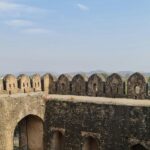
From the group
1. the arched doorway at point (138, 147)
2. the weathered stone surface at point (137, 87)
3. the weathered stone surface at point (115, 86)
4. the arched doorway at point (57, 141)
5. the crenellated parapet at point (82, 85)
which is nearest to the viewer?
the arched doorway at point (138, 147)

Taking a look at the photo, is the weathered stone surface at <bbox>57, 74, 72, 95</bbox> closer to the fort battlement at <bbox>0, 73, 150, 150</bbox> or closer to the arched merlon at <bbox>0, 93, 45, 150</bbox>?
the fort battlement at <bbox>0, 73, 150, 150</bbox>

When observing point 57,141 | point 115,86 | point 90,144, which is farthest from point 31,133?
point 115,86

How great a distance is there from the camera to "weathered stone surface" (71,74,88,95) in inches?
550

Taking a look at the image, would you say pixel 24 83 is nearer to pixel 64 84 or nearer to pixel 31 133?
pixel 64 84

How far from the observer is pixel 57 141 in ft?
46.0

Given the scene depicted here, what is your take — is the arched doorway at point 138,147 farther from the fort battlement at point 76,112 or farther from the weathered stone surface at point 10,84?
the weathered stone surface at point 10,84

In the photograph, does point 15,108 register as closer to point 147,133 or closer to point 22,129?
point 22,129

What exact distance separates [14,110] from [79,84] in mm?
3008

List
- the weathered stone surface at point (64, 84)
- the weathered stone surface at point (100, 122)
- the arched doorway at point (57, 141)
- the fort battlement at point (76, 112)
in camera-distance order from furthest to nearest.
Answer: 1. the weathered stone surface at point (64, 84)
2. the arched doorway at point (57, 141)
3. the fort battlement at point (76, 112)
4. the weathered stone surface at point (100, 122)

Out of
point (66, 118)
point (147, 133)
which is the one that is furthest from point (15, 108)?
point (147, 133)

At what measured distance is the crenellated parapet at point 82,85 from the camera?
12.7m

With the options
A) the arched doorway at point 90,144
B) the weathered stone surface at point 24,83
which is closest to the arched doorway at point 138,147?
the arched doorway at point 90,144

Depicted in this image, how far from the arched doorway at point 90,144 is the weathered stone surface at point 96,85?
182 centimetres

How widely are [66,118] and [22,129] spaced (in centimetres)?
247
